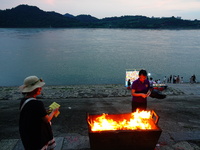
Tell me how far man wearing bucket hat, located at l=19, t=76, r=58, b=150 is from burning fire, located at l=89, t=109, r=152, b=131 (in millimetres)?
1379

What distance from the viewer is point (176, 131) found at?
6.86 meters

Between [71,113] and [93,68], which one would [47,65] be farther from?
[71,113]

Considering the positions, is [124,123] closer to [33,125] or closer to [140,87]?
[140,87]

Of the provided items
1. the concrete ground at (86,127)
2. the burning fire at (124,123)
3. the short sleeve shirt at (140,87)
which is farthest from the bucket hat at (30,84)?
the short sleeve shirt at (140,87)

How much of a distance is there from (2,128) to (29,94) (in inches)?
179

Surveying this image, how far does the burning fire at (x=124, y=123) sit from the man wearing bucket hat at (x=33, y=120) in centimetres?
138

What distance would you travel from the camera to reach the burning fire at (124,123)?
502 cm

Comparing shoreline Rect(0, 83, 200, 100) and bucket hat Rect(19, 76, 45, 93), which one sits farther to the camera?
shoreline Rect(0, 83, 200, 100)

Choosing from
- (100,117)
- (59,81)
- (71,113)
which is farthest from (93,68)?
(100,117)

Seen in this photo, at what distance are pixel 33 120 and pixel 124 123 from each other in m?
2.66

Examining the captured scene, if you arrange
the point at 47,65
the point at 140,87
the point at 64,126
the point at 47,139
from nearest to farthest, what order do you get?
1. the point at 47,139
2. the point at 140,87
3. the point at 64,126
4. the point at 47,65

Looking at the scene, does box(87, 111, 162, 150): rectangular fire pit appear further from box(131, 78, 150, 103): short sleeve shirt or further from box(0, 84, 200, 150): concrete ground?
box(131, 78, 150, 103): short sleeve shirt

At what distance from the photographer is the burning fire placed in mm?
5020

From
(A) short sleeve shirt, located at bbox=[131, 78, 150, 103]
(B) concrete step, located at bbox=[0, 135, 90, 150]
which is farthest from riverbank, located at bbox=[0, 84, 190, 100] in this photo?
(A) short sleeve shirt, located at bbox=[131, 78, 150, 103]
